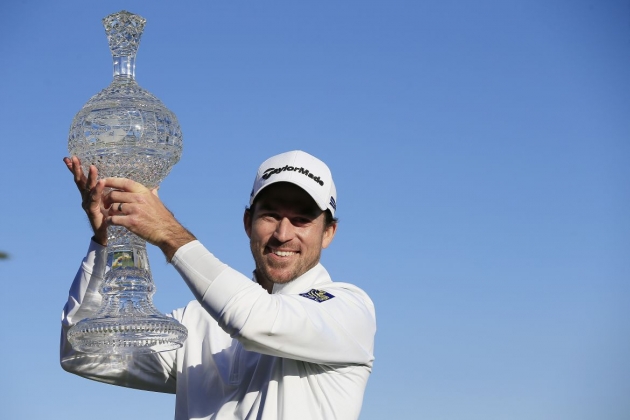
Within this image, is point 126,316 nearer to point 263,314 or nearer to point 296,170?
point 263,314

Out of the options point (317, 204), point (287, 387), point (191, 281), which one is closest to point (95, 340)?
point (191, 281)

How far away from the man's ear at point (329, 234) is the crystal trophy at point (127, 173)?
1.03m

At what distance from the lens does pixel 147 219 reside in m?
4.50

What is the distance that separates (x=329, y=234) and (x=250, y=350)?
139 cm

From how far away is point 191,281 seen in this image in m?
4.46

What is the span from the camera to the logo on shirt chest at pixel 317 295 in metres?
4.97

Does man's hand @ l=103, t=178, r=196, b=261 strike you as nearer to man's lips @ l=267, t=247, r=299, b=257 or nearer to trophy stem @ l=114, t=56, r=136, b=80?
man's lips @ l=267, t=247, r=299, b=257

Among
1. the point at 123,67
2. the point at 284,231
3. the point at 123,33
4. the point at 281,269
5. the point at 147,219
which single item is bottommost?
the point at 147,219

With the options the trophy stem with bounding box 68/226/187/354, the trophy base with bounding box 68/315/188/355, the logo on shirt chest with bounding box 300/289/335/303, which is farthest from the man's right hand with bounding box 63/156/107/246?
the logo on shirt chest with bounding box 300/289/335/303

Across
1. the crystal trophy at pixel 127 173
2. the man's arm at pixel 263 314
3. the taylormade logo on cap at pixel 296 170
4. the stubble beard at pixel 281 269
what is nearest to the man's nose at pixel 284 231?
the stubble beard at pixel 281 269

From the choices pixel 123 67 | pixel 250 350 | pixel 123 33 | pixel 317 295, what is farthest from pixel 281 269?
pixel 123 33

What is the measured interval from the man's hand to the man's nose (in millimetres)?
863

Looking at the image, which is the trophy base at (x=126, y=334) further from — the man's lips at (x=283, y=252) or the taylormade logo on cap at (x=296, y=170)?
the taylormade logo on cap at (x=296, y=170)

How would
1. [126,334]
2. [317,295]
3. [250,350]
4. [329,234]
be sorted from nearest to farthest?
[250,350]
[126,334]
[317,295]
[329,234]
